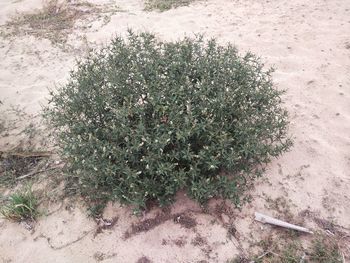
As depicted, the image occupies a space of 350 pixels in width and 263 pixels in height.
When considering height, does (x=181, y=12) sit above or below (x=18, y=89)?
above

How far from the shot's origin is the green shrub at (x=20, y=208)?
132 inches

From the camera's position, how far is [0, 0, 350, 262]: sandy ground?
3125mm

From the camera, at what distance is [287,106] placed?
4246 millimetres

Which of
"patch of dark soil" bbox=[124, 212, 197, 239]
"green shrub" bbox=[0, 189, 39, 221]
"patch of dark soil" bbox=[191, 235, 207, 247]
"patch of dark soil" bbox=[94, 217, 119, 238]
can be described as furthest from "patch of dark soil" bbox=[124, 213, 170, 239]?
"green shrub" bbox=[0, 189, 39, 221]

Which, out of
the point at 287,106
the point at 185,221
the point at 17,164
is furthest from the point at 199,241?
the point at 17,164

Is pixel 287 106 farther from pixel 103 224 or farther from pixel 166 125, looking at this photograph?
pixel 103 224

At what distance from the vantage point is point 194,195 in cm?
305

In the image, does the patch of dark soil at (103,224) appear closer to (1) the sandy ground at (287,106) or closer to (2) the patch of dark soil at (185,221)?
(1) the sandy ground at (287,106)

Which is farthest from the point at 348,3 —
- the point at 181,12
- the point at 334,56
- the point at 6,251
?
the point at 6,251

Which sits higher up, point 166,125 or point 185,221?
point 166,125

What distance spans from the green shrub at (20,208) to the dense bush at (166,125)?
1.56ft

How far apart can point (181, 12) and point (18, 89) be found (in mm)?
3141

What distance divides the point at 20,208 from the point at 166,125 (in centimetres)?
156

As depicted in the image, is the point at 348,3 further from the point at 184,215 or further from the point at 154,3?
the point at 184,215
